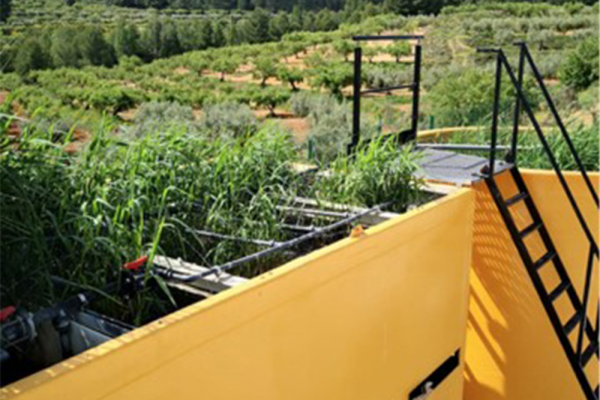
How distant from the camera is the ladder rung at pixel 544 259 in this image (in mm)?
4141

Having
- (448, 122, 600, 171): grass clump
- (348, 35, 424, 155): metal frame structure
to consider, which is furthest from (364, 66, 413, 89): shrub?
(348, 35, 424, 155): metal frame structure

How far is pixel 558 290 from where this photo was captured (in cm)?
422

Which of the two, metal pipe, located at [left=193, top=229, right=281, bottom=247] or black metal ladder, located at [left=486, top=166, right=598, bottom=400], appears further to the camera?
black metal ladder, located at [left=486, top=166, right=598, bottom=400]

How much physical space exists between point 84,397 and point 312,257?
1213mm

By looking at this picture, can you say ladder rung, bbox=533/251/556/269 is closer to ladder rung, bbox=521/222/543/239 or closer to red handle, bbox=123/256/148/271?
ladder rung, bbox=521/222/543/239

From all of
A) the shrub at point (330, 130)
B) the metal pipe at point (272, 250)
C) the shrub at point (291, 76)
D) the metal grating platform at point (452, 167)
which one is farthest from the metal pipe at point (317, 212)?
the shrub at point (291, 76)

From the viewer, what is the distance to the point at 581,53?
2214cm

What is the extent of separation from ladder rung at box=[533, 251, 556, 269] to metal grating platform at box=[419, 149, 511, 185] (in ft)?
2.18

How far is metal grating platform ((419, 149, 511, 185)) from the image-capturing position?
14.1 feet

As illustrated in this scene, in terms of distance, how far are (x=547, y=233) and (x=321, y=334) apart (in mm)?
2379

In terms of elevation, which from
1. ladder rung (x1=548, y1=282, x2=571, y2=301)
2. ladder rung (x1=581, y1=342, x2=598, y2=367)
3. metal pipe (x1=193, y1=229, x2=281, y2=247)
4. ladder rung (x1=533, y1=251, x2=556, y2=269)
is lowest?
ladder rung (x1=581, y1=342, x2=598, y2=367)

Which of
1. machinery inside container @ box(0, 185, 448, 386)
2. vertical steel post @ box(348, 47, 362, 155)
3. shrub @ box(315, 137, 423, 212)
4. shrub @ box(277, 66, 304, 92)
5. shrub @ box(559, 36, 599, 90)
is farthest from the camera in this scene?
shrub @ box(277, 66, 304, 92)

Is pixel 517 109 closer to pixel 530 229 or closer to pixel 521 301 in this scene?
pixel 530 229

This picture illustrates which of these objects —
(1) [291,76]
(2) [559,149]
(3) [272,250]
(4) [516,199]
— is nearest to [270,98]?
(1) [291,76]
